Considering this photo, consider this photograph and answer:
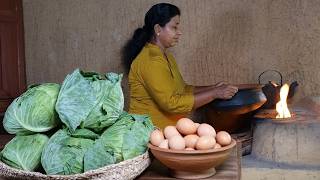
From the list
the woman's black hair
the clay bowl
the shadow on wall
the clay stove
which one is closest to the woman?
the woman's black hair

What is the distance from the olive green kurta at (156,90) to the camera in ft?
9.37

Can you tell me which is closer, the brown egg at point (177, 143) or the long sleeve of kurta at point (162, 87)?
the brown egg at point (177, 143)

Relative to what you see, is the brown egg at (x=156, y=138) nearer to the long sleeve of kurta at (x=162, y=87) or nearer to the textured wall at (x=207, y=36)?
the long sleeve of kurta at (x=162, y=87)

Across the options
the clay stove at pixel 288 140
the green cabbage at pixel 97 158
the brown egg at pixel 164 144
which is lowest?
the clay stove at pixel 288 140

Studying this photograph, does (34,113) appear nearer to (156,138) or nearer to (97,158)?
(97,158)

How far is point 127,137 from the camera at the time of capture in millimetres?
1438

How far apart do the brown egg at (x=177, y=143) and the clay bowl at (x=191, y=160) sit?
0.02 m

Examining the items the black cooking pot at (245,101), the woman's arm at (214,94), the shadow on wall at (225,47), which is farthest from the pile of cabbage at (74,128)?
the shadow on wall at (225,47)

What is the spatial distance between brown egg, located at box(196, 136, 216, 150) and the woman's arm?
5.44 feet

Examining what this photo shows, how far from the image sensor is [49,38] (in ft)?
14.5

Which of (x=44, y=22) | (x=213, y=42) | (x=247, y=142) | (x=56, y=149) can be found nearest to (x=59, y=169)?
(x=56, y=149)

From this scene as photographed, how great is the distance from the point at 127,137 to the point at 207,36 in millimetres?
2902

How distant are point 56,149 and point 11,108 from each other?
11.3 inches

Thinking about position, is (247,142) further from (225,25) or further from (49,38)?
(49,38)
